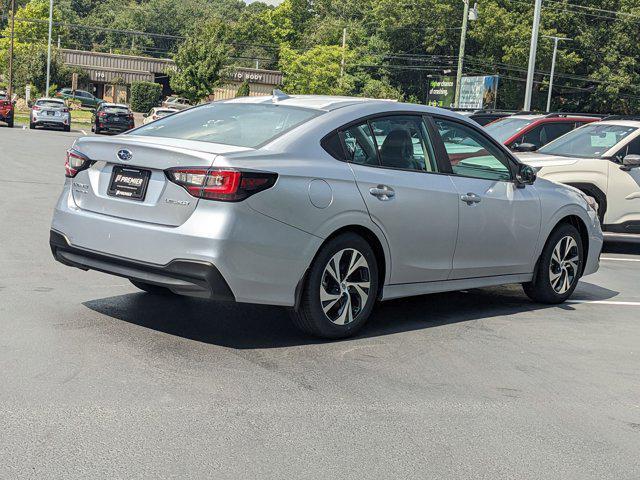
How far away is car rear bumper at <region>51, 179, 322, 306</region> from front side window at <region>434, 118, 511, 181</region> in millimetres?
1790

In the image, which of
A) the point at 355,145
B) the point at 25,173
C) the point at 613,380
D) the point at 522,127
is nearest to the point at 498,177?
the point at 355,145

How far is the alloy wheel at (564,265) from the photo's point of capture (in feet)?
27.6

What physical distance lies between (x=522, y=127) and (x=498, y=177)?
9168mm

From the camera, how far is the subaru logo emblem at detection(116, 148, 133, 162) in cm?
615

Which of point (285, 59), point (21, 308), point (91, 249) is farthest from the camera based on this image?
point (285, 59)

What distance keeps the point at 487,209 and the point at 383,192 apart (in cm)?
127

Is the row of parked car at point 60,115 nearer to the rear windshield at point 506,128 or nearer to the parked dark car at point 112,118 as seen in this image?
the parked dark car at point 112,118

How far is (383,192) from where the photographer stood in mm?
6625

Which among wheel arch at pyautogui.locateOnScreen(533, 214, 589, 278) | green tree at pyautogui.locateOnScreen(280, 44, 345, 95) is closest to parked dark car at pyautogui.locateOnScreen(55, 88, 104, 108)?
green tree at pyautogui.locateOnScreen(280, 44, 345, 95)

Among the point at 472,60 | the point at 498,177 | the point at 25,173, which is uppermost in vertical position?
the point at 472,60

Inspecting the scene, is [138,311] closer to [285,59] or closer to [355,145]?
[355,145]

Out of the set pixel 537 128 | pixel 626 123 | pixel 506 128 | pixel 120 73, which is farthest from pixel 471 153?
pixel 120 73

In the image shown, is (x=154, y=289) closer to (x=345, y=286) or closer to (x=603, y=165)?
(x=345, y=286)

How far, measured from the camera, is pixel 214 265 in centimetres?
573
